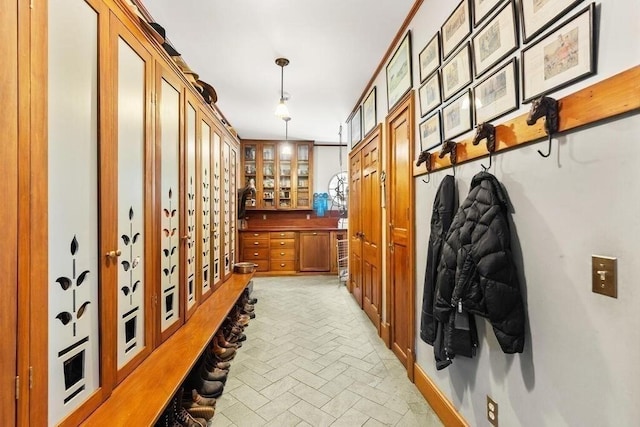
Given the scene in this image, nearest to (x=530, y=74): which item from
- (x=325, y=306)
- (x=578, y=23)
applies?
(x=578, y=23)

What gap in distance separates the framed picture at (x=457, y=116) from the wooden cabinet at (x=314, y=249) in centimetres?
Answer: 444

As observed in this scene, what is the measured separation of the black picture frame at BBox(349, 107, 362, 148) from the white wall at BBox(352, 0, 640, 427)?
2.95 m

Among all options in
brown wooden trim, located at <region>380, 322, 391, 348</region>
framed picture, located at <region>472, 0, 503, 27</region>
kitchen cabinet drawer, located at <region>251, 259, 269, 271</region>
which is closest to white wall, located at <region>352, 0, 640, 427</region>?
framed picture, located at <region>472, 0, 503, 27</region>

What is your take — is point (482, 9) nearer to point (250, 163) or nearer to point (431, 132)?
point (431, 132)

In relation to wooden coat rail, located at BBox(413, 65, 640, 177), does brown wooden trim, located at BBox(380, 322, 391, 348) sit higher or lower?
lower

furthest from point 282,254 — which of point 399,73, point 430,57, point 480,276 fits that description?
point 480,276

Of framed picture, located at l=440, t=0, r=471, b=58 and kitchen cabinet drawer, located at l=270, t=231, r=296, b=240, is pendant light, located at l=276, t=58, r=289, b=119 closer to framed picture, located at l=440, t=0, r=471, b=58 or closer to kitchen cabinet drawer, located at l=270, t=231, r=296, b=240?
framed picture, located at l=440, t=0, r=471, b=58

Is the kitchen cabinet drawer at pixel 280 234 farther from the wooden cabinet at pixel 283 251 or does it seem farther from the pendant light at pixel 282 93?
the pendant light at pixel 282 93

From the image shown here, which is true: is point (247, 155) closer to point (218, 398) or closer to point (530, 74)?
point (218, 398)

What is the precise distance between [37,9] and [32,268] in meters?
0.86

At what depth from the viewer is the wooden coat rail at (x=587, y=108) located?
834mm

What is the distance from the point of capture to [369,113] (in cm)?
365

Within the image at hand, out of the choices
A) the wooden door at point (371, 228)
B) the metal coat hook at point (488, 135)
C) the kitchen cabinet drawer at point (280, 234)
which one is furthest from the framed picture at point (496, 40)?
the kitchen cabinet drawer at point (280, 234)

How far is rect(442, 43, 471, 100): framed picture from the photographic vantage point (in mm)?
1613
